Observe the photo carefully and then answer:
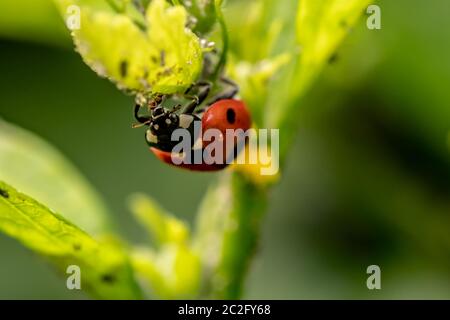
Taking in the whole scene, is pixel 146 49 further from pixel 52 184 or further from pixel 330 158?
pixel 330 158

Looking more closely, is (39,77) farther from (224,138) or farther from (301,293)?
(224,138)

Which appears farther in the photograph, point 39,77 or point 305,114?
point 39,77

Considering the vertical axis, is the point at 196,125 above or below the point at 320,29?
below

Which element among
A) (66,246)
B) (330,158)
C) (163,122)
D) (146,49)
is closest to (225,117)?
(163,122)

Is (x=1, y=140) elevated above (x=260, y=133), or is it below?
above
